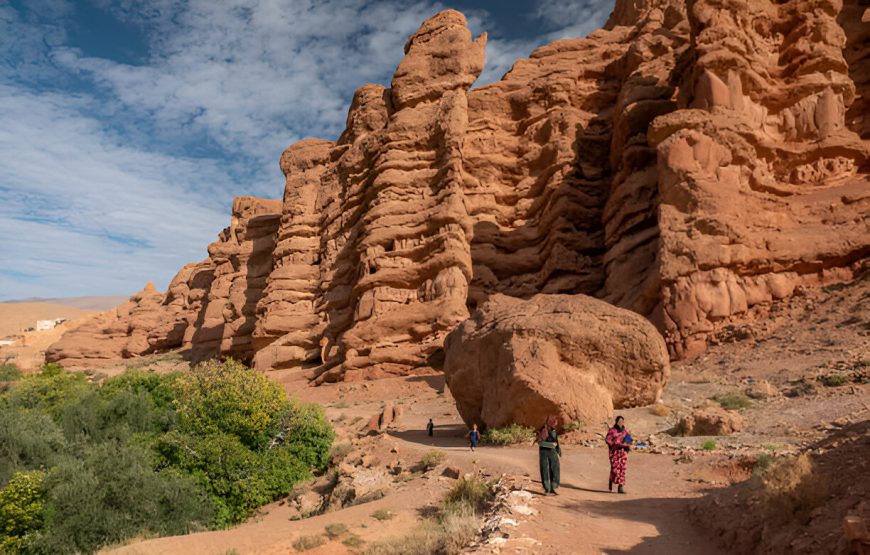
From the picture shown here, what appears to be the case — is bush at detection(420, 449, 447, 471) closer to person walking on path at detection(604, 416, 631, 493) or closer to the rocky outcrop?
person walking on path at detection(604, 416, 631, 493)

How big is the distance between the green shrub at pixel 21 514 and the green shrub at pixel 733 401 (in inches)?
680

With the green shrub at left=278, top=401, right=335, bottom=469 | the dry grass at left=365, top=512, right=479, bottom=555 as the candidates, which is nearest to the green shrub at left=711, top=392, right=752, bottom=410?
the dry grass at left=365, top=512, right=479, bottom=555

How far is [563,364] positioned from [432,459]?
4.34m

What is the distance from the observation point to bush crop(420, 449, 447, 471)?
12656 mm

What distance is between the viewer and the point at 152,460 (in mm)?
15062

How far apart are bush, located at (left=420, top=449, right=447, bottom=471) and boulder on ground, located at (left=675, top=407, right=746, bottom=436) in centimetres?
558

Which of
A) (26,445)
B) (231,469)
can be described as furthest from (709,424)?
(26,445)

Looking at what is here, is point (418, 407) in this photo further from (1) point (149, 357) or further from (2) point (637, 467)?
(1) point (149, 357)

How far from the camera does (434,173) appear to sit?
36.6 m

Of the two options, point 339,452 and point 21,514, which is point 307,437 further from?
point 21,514

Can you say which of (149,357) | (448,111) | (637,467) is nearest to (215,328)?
(149,357)

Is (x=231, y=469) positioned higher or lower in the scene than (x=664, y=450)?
lower

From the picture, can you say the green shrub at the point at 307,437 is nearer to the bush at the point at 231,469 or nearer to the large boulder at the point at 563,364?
the bush at the point at 231,469

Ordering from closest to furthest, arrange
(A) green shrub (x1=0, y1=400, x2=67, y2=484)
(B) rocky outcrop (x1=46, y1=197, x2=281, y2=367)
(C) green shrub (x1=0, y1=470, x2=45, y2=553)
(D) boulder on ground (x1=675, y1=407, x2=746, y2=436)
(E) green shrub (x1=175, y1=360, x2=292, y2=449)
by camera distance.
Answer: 1. (C) green shrub (x1=0, y1=470, x2=45, y2=553)
2. (D) boulder on ground (x1=675, y1=407, x2=746, y2=436)
3. (A) green shrub (x1=0, y1=400, x2=67, y2=484)
4. (E) green shrub (x1=175, y1=360, x2=292, y2=449)
5. (B) rocky outcrop (x1=46, y1=197, x2=281, y2=367)
